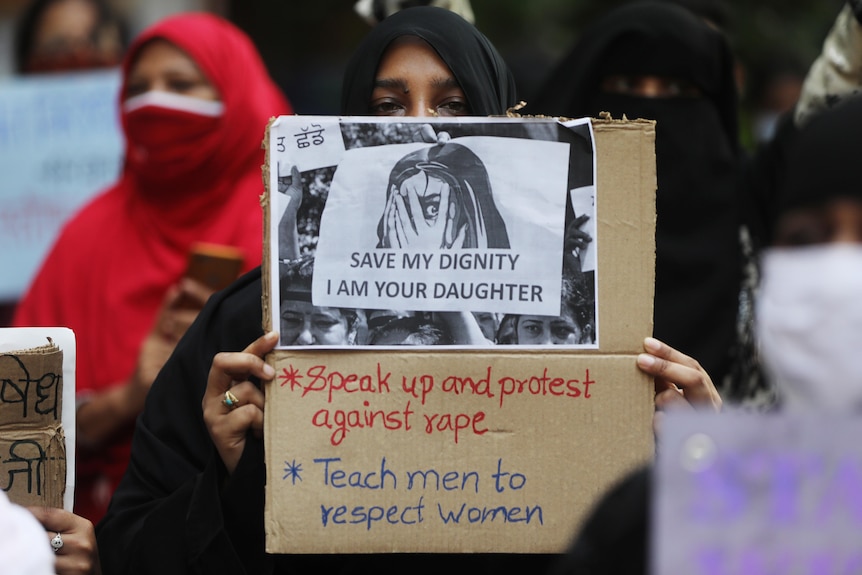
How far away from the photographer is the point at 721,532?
1.44 meters

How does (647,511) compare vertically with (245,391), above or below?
below

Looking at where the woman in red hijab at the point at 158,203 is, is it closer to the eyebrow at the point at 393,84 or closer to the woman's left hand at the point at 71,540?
the eyebrow at the point at 393,84

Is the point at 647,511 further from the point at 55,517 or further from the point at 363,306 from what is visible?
the point at 55,517

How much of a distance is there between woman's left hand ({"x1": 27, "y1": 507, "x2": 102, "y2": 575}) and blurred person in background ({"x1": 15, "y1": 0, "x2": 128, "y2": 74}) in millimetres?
2864

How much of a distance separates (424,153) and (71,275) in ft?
6.26

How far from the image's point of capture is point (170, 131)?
360 cm

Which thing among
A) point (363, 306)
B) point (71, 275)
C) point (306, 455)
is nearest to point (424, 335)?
point (363, 306)

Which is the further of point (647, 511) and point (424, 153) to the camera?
point (424, 153)

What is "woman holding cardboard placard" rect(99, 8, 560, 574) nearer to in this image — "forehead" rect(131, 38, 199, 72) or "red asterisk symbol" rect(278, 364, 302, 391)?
"red asterisk symbol" rect(278, 364, 302, 391)

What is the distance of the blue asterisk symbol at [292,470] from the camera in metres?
1.99

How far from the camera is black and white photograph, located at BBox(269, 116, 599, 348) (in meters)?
1.99

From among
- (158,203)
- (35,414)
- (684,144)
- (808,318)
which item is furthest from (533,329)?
(158,203)

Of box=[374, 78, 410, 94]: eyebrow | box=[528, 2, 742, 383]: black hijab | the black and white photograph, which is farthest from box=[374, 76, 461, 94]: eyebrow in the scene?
box=[528, 2, 742, 383]: black hijab

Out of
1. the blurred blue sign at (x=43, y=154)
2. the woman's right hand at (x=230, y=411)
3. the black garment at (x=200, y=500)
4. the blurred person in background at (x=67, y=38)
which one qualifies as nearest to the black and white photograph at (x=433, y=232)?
the woman's right hand at (x=230, y=411)
